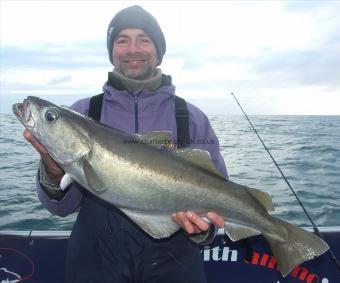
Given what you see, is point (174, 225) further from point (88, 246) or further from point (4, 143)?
point (4, 143)

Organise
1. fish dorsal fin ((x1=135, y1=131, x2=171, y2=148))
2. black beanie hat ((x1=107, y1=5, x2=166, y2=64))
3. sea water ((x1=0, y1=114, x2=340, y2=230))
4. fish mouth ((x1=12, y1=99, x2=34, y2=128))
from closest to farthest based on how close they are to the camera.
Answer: fish mouth ((x1=12, y1=99, x2=34, y2=128)), fish dorsal fin ((x1=135, y1=131, x2=171, y2=148)), black beanie hat ((x1=107, y1=5, x2=166, y2=64)), sea water ((x1=0, y1=114, x2=340, y2=230))

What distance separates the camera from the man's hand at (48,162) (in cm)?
361

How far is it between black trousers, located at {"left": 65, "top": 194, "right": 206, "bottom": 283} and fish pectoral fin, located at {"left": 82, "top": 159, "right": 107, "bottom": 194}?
608mm

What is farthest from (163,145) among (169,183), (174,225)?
(174,225)

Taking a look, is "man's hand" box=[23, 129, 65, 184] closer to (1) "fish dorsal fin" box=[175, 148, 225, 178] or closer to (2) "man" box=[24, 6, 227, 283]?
(2) "man" box=[24, 6, 227, 283]

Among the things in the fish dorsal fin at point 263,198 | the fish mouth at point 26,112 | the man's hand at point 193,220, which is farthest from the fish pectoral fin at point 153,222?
the fish mouth at point 26,112

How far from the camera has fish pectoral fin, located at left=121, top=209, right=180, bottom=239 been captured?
147 inches

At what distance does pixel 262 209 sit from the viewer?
3.94 m

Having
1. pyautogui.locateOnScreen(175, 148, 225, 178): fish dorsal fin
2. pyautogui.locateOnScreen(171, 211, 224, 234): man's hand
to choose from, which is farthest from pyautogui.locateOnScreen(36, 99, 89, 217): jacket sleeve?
pyautogui.locateOnScreen(175, 148, 225, 178): fish dorsal fin

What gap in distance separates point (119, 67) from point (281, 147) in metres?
19.4

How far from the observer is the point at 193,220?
3.74 meters

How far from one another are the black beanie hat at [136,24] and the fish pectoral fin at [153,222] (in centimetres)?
218

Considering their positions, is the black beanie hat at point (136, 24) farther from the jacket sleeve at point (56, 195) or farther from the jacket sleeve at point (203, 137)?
the jacket sleeve at point (56, 195)

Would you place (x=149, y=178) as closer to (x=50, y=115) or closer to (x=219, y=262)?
(x=50, y=115)
